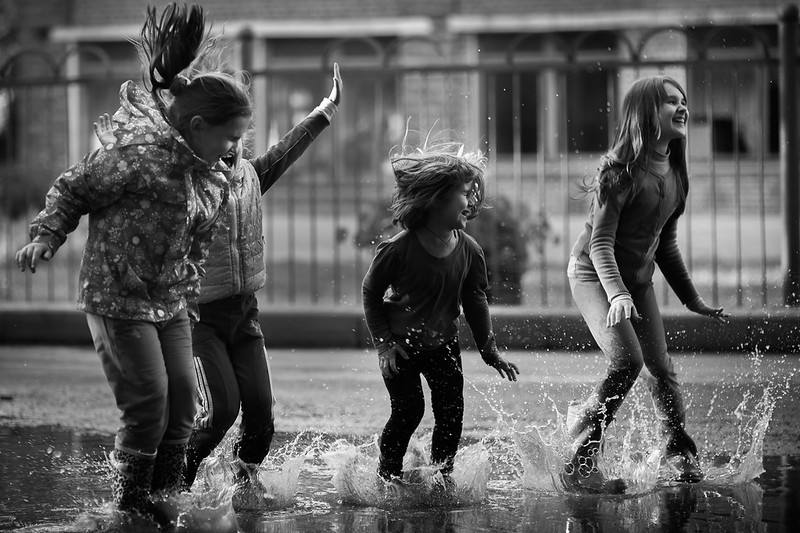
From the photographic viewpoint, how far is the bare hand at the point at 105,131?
3.49 metres

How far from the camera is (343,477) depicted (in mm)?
4160

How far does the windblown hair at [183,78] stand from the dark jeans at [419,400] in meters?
1.10

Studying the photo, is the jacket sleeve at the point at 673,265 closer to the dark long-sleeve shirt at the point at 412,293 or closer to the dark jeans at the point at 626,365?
the dark jeans at the point at 626,365

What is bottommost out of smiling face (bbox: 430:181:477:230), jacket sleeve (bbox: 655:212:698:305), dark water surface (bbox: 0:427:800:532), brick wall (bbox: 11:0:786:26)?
dark water surface (bbox: 0:427:800:532)

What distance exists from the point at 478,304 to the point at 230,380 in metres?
0.94

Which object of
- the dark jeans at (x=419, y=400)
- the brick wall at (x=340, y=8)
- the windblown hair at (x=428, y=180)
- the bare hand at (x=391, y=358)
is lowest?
the dark jeans at (x=419, y=400)

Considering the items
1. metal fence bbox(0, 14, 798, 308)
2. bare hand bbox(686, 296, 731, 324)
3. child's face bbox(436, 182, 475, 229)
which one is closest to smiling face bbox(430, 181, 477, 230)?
child's face bbox(436, 182, 475, 229)

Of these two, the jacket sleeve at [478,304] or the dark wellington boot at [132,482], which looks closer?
the dark wellington boot at [132,482]

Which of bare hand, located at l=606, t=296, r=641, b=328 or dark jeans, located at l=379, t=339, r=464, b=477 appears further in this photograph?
bare hand, located at l=606, t=296, r=641, b=328

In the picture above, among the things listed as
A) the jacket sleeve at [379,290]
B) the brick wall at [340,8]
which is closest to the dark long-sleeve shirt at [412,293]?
the jacket sleeve at [379,290]

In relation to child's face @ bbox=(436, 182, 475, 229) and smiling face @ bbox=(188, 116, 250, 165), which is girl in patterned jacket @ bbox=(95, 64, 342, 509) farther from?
child's face @ bbox=(436, 182, 475, 229)

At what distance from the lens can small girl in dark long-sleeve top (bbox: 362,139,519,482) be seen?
13.5 feet

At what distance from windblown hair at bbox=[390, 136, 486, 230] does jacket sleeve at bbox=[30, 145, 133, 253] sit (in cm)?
111

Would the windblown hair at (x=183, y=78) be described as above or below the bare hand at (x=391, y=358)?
above
